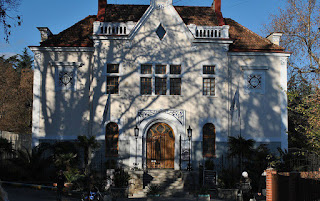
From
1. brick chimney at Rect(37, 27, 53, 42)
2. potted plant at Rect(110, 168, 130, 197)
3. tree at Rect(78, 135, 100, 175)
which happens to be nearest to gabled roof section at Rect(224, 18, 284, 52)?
tree at Rect(78, 135, 100, 175)

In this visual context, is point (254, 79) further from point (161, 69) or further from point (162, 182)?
point (162, 182)

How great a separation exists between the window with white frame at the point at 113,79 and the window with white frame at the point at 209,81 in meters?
5.72

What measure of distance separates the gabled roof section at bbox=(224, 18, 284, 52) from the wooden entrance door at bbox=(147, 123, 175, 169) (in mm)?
7189

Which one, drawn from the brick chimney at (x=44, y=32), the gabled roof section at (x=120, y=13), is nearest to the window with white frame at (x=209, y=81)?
the gabled roof section at (x=120, y=13)

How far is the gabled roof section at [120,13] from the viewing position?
25.3 metres

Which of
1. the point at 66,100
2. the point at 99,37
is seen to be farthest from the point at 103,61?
the point at 66,100

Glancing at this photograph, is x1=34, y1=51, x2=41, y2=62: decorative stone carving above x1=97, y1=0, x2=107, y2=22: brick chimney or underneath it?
underneath

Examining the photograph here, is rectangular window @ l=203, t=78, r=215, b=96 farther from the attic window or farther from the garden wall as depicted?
the garden wall

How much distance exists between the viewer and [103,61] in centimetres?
2355

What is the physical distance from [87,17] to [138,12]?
4180mm

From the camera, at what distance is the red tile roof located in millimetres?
24578

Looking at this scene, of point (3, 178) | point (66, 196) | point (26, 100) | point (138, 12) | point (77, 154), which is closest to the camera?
point (66, 196)

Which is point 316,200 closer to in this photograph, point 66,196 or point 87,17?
point 66,196

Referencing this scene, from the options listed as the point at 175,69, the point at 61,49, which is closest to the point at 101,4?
the point at 61,49
